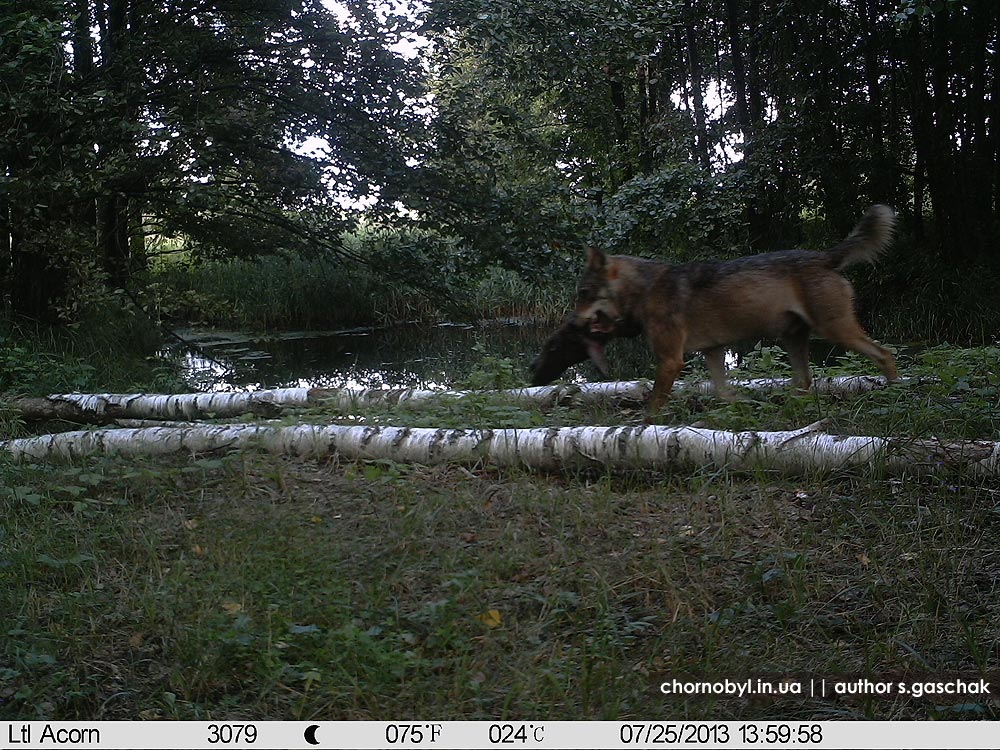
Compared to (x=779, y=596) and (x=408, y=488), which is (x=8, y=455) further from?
(x=779, y=596)

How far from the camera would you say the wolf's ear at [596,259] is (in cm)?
787

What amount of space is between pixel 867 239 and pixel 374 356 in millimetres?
9925

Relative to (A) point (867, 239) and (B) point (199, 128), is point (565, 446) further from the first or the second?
(B) point (199, 128)

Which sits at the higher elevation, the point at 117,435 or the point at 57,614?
the point at 117,435

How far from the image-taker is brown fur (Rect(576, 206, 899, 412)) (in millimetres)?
7828

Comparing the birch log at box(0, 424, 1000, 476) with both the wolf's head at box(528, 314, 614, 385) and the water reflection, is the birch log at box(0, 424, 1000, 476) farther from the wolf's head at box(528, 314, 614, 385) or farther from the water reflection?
the water reflection

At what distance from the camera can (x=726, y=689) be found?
11.7 feet

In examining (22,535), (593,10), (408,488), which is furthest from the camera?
(593,10)

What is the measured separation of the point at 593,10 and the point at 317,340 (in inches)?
342

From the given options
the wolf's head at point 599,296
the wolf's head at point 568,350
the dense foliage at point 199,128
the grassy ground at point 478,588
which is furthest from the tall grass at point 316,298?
the grassy ground at point 478,588

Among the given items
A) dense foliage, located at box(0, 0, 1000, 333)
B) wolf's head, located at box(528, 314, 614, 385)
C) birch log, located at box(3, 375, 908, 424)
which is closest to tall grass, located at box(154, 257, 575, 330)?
dense foliage, located at box(0, 0, 1000, 333)

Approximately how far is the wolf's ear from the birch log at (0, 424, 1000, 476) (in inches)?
80.1

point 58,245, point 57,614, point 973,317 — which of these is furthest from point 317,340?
point 57,614

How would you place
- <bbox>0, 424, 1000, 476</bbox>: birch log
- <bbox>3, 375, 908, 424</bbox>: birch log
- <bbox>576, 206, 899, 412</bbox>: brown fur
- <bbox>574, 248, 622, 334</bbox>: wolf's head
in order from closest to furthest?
<bbox>0, 424, 1000, 476</bbox>: birch log
<bbox>576, 206, 899, 412</bbox>: brown fur
<bbox>574, 248, 622, 334</bbox>: wolf's head
<bbox>3, 375, 908, 424</bbox>: birch log
